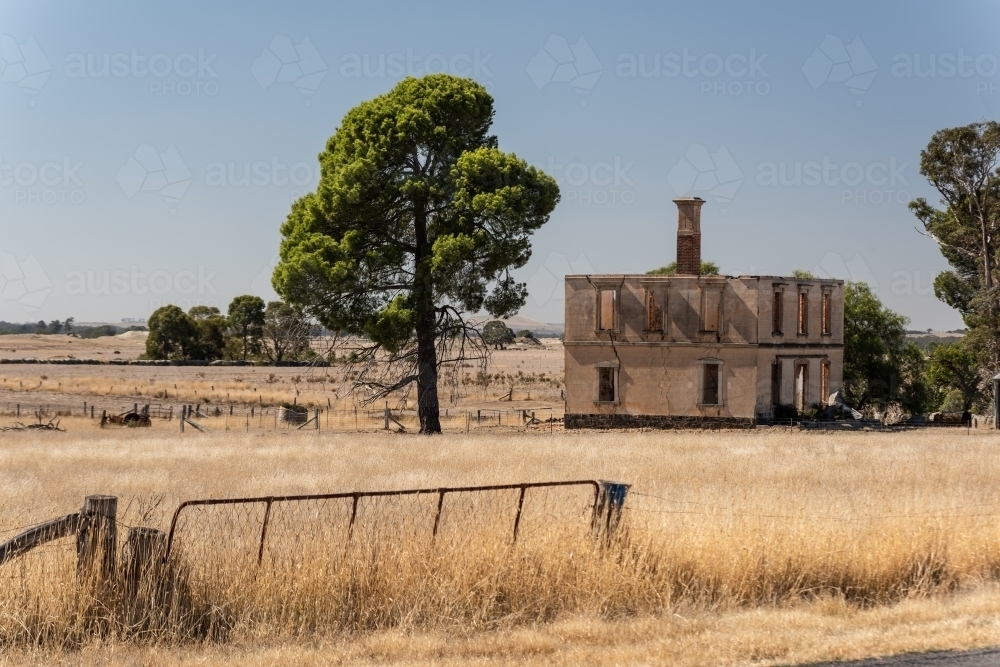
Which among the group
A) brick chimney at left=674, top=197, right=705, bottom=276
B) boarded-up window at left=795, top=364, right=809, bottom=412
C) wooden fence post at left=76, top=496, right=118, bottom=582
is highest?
brick chimney at left=674, top=197, right=705, bottom=276

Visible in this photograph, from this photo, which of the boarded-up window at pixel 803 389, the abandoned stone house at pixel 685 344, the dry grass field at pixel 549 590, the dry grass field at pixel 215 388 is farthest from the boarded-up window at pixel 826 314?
the dry grass field at pixel 549 590

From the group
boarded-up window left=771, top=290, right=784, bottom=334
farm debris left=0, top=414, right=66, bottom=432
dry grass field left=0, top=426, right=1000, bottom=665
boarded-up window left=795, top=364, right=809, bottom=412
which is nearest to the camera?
dry grass field left=0, top=426, right=1000, bottom=665

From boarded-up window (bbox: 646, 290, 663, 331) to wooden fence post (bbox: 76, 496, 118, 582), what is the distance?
33.7 metres

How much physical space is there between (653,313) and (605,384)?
3.38 metres

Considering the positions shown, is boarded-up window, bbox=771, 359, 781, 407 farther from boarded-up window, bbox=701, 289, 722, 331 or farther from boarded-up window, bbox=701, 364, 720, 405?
boarded-up window, bbox=701, 289, 722, 331

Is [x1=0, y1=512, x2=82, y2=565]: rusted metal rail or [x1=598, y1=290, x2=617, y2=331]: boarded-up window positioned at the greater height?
[x1=598, y1=290, x2=617, y2=331]: boarded-up window

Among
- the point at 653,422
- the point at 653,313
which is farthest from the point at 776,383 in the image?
the point at 653,313

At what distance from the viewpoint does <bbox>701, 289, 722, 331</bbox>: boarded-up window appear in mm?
42688

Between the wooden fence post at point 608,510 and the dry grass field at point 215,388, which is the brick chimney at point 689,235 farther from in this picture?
the wooden fence post at point 608,510

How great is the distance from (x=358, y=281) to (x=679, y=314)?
1191cm

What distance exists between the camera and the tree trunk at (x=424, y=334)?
132ft

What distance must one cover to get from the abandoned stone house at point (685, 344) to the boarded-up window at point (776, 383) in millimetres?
38

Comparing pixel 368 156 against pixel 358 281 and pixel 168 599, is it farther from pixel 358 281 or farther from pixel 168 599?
pixel 168 599

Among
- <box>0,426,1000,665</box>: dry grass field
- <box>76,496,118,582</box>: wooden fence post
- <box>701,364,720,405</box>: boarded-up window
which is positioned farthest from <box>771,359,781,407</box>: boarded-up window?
<box>76,496,118,582</box>: wooden fence post
